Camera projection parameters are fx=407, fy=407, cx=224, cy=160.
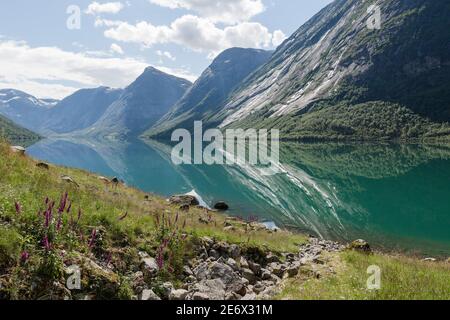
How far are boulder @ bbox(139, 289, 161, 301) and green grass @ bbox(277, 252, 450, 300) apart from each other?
3.52 meters

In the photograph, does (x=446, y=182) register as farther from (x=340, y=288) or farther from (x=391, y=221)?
(x=340, y=288)

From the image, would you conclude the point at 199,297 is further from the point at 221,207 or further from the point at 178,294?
the point at 221,207

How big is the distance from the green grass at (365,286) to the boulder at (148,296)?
352 centimetres

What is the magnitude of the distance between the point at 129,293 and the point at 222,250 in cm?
642

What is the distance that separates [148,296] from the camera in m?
11.3

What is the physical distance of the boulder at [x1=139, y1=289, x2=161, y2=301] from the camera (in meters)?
11.2

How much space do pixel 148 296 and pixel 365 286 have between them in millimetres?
6316

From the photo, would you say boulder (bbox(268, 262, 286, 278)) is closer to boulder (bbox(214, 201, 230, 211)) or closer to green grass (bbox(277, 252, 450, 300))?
green grass (bbox(277, 252, 450, 300))

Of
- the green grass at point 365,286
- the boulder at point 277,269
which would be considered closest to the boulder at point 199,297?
the green grass at point 365,286

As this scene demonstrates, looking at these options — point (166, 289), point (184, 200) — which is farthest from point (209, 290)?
point (184, 200)

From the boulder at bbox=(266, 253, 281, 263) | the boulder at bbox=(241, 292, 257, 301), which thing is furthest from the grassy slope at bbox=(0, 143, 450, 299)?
the boulder at bbox=(266, 253, 281, 263)

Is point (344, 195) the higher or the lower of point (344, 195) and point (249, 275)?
the higher

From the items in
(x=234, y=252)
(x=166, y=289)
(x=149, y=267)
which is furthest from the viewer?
(x=234, y=252)

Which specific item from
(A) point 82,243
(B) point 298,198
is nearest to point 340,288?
(A) point 82,243
